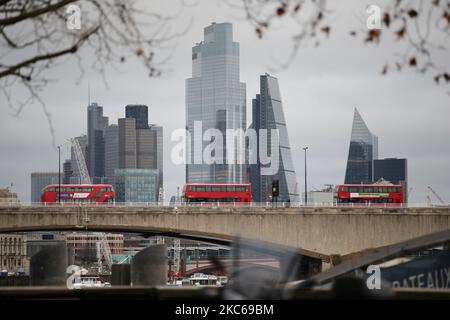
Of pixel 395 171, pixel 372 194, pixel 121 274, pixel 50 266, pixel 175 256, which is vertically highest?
pixel 395 171

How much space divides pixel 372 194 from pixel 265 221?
25094 millimetres

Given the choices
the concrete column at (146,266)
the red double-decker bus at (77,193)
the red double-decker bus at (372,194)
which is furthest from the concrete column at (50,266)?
the red double-decker bus at (372,194)

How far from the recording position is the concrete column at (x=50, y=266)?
70.3ft

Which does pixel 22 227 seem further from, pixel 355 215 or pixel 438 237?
pixel 438 237

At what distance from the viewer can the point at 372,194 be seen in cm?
8719

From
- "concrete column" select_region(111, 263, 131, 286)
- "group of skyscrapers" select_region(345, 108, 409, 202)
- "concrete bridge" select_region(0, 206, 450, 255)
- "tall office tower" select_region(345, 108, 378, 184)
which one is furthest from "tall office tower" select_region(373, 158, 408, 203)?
"concrete column" select_region(111, 263, 131, 286)

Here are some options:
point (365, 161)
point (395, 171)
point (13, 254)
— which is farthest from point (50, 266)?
point (365, 161)

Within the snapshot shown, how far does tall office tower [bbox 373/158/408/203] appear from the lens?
11646cm

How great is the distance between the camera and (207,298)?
9555 mm

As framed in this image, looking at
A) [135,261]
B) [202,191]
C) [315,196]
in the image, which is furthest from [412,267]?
[315,196]

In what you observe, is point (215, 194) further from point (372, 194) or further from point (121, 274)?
point (121, 274)

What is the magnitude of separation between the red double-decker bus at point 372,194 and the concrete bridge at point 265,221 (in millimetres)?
21901

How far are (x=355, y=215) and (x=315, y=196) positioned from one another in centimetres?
10576

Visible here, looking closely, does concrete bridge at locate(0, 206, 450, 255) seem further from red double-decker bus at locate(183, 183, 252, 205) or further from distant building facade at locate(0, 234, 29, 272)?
distant building facade at locate(0, 234, 29, 272)
